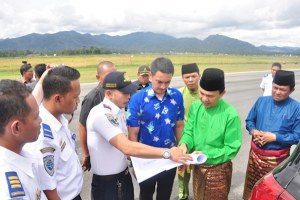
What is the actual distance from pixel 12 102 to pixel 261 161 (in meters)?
2.80

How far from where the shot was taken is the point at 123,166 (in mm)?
2643

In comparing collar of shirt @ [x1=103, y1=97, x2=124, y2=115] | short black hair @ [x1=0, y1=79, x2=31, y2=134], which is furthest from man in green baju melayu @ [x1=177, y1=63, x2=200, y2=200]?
short black hair @ [x1=0, y1=79, x2=31, y2=134]

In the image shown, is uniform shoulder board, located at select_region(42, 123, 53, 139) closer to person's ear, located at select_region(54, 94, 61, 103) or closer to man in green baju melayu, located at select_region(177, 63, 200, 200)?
person's ear, located at select_region(54, 94, 61, 103)

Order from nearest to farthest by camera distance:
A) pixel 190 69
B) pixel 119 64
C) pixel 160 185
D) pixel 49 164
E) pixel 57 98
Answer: pixel 49 164
pixel 57 98
pixel 160 185
pixel 190 69
pixel 119 64

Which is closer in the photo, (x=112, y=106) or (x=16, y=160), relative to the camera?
(x=16, y=160)

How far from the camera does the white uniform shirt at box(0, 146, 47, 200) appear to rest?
1291 millimetres

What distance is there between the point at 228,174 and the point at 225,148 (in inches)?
12.8

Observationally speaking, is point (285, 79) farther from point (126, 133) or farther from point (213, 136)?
point (126, 133)

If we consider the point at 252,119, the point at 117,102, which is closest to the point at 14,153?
the point at 117,102

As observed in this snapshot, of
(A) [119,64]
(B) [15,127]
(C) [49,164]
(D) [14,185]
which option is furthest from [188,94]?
(A) [119,64]

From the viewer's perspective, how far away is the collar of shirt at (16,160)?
139cm

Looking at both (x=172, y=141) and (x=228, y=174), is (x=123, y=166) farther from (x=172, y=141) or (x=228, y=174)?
(x=228, y=174)

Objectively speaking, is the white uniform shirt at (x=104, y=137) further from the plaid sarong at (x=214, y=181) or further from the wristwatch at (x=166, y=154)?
the plaid sarong at (x=214, y=181)

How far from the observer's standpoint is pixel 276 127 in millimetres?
3135
